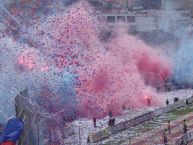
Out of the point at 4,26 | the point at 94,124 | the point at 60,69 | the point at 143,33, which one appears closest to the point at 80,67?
the point at 60,69

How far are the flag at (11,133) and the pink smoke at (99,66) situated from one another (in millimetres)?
13323

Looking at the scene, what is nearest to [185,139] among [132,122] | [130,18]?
[132,122]

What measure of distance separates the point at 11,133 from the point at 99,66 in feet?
57.4

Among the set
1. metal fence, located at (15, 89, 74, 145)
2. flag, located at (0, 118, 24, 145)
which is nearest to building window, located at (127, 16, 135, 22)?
metal fence, located at (15, 89, 74, 145)

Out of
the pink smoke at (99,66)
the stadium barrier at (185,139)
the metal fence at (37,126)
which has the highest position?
the pink smoke at (99,66)

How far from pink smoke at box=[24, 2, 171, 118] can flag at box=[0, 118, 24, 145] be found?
1332 cm

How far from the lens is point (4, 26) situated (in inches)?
1831

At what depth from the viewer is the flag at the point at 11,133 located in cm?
1614

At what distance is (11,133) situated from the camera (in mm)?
16266

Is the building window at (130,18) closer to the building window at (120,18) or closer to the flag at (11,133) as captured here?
the building window at (120,18)

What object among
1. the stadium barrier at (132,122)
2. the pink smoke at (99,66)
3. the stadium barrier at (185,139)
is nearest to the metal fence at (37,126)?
the stadium barrier at (132,122)

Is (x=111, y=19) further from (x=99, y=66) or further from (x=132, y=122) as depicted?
(x=132, y=122)

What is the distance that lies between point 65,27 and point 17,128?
809 inches

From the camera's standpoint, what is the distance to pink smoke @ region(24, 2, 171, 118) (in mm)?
31047
